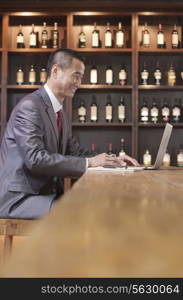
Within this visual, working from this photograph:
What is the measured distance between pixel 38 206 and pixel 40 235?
1621 millimetres

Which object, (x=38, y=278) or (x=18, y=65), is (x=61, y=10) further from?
(x=38, y=278)

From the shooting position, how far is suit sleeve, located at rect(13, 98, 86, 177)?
6.34 feet

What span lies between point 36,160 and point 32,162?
0.03 m

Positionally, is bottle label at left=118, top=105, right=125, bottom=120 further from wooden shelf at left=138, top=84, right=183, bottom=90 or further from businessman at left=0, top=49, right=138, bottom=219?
businessman at left=0, top=49, right=138, bottom=219

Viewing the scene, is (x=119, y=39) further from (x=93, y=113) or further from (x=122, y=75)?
(x=93, y=113)

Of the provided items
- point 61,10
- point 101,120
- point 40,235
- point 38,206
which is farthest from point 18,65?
point 40,235

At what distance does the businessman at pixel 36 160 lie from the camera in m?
1.93

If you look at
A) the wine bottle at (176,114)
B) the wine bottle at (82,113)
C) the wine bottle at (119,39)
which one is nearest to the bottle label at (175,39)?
the wine bottle at (119,39)

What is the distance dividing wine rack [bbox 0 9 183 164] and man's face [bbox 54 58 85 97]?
5.58ft

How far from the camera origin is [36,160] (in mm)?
1931

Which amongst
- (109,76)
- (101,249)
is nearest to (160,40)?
(109,76)

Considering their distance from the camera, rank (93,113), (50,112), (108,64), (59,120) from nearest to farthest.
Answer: (50,112)
(59,120)
(93,113)
(108,64)

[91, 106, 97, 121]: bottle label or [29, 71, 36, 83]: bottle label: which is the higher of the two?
[29, 71, 36, 83]: bottle label

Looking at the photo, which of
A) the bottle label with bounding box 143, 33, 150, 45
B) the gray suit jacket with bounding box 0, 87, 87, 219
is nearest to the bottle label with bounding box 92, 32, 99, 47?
the bottle label with bounding box 143, 33, 150, 45
